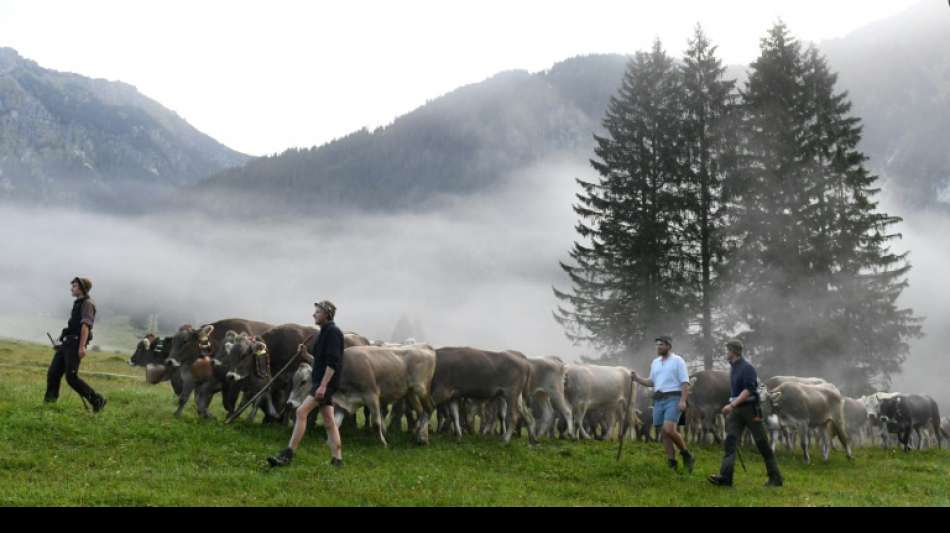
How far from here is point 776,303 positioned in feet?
103

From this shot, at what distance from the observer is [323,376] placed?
11.1 metres

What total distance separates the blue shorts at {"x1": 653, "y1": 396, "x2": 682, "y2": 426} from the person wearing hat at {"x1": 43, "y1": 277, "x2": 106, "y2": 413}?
444 inches

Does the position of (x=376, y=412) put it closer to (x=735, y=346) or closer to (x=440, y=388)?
(x=440, y=388)

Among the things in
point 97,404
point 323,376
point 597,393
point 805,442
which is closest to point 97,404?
point 97,404

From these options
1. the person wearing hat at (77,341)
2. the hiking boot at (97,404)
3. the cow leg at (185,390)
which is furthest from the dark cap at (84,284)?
the cow leg at (185,390)

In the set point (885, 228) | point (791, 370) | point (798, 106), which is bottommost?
point (791, 370)

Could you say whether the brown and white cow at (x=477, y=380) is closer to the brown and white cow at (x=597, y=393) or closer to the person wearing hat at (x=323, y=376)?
the brown and white cow at (x=597, y=393)

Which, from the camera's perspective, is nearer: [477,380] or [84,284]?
[84,284]

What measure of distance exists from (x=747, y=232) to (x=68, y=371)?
28.7 m

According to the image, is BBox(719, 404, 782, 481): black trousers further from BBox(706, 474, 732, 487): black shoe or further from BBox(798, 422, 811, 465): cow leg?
BBox(798, 422, 811, 465): cow leg

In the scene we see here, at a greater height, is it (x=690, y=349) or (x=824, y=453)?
(x=690, y=349)

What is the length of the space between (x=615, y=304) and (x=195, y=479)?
85.2 ft
